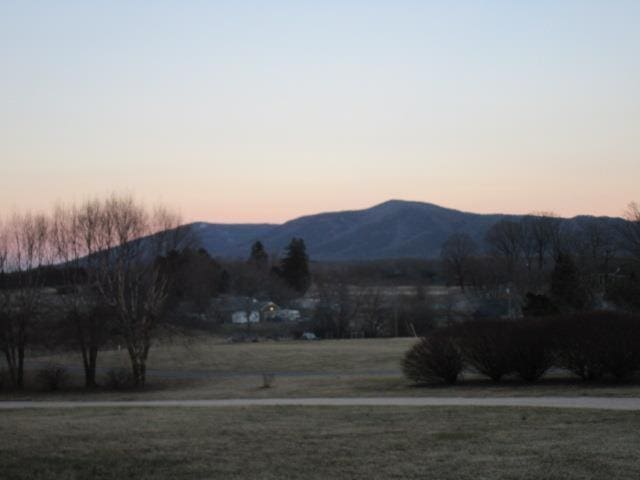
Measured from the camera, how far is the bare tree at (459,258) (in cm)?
11669

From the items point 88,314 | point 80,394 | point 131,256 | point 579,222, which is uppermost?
point 579,222

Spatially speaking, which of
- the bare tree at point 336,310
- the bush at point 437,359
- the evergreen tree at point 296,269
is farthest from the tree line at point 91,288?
the evergreen tree at point 296,269

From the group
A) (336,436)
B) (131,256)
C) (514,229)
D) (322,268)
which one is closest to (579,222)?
(514,229)

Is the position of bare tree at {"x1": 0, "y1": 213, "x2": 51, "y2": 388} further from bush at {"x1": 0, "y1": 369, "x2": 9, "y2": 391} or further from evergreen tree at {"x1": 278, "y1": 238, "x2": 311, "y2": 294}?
evergreen tree at {"x1": 278, "y1": 238, "x2": 311, "y2": 294}

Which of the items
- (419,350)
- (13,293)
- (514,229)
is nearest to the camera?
(419,350)

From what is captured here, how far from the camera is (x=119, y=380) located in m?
39.8

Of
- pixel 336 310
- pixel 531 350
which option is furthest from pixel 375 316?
pixel 531 350

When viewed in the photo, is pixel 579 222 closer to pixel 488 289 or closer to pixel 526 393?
pixel 488 289

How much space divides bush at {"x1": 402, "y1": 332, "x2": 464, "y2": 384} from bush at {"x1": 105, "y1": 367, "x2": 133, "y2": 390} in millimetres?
19871

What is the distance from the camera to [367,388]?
939 inches

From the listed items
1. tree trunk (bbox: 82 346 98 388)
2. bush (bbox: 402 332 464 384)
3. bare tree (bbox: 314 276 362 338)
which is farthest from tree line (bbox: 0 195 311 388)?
bare tree (bbox: 314 276 362 338)

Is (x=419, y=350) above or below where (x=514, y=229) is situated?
below

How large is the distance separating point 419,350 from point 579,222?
104m

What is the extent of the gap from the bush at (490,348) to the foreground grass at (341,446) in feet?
25.6
